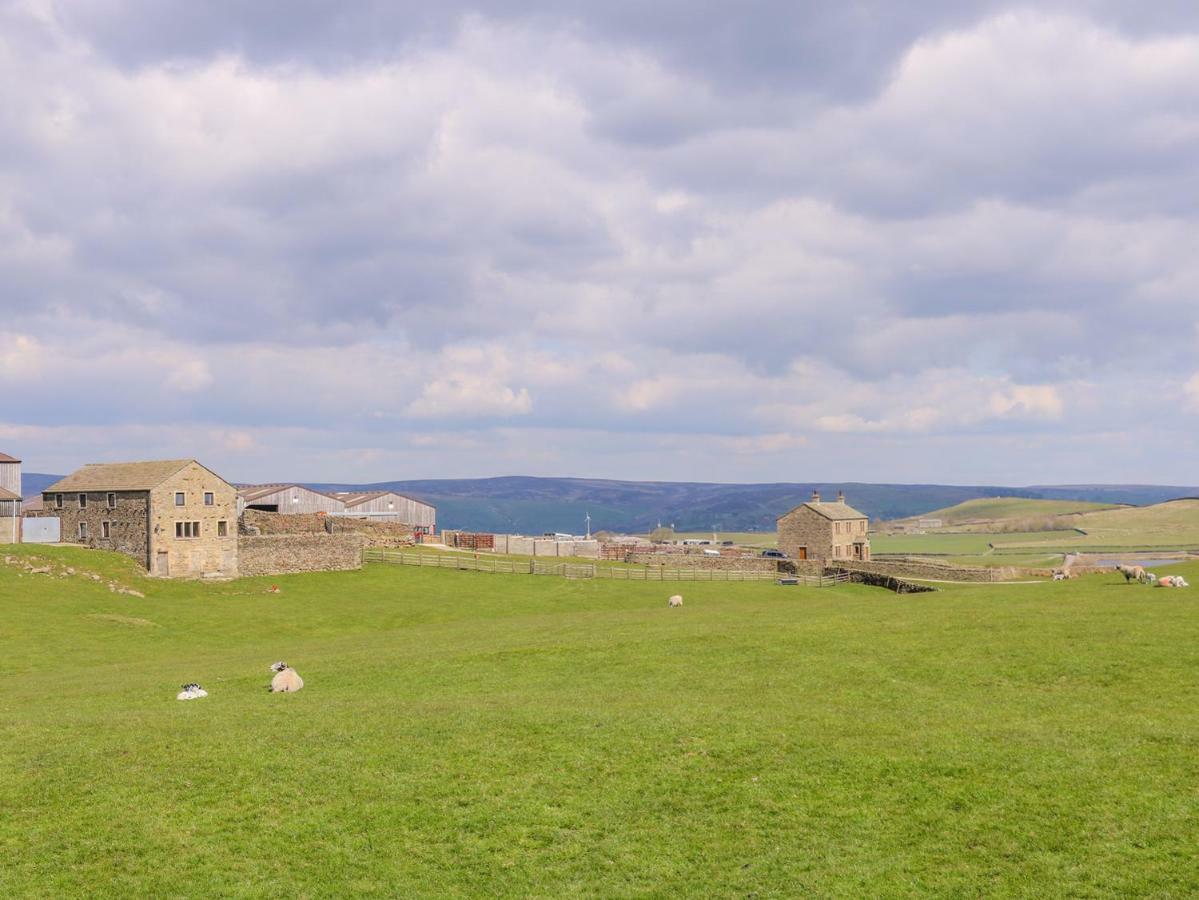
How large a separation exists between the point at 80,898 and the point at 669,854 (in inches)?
385

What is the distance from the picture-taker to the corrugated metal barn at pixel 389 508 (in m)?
119

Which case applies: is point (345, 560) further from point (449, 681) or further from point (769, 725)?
point (769, 725)

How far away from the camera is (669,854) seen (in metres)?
15.4

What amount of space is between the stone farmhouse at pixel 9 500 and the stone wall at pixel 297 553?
741 inches

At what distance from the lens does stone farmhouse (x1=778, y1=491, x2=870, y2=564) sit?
4225 inches

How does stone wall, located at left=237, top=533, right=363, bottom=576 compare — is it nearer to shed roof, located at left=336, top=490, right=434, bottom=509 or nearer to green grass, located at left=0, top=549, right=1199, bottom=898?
shed roof, located at left=336, top=490, right=434, bottom=509

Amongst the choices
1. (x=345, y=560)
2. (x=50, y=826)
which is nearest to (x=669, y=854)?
(x=50, y=826)

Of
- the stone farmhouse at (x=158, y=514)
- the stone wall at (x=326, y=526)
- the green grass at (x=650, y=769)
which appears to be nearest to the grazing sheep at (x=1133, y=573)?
the green grass at (x=650, y=769)

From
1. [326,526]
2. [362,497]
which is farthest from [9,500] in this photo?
[362,497]

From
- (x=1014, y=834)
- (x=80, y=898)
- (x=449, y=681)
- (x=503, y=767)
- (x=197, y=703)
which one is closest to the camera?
(x=80, y=898)

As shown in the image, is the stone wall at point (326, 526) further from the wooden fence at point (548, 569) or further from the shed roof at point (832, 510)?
the shed roof at point (832, 510)

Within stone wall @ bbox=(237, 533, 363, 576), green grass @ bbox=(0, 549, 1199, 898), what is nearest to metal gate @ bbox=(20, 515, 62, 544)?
stone wall @ bbox=(237, 533, 363, 576)

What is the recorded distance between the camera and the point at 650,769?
18891 millimetres

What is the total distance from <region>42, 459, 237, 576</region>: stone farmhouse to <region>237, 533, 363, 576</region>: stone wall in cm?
135
